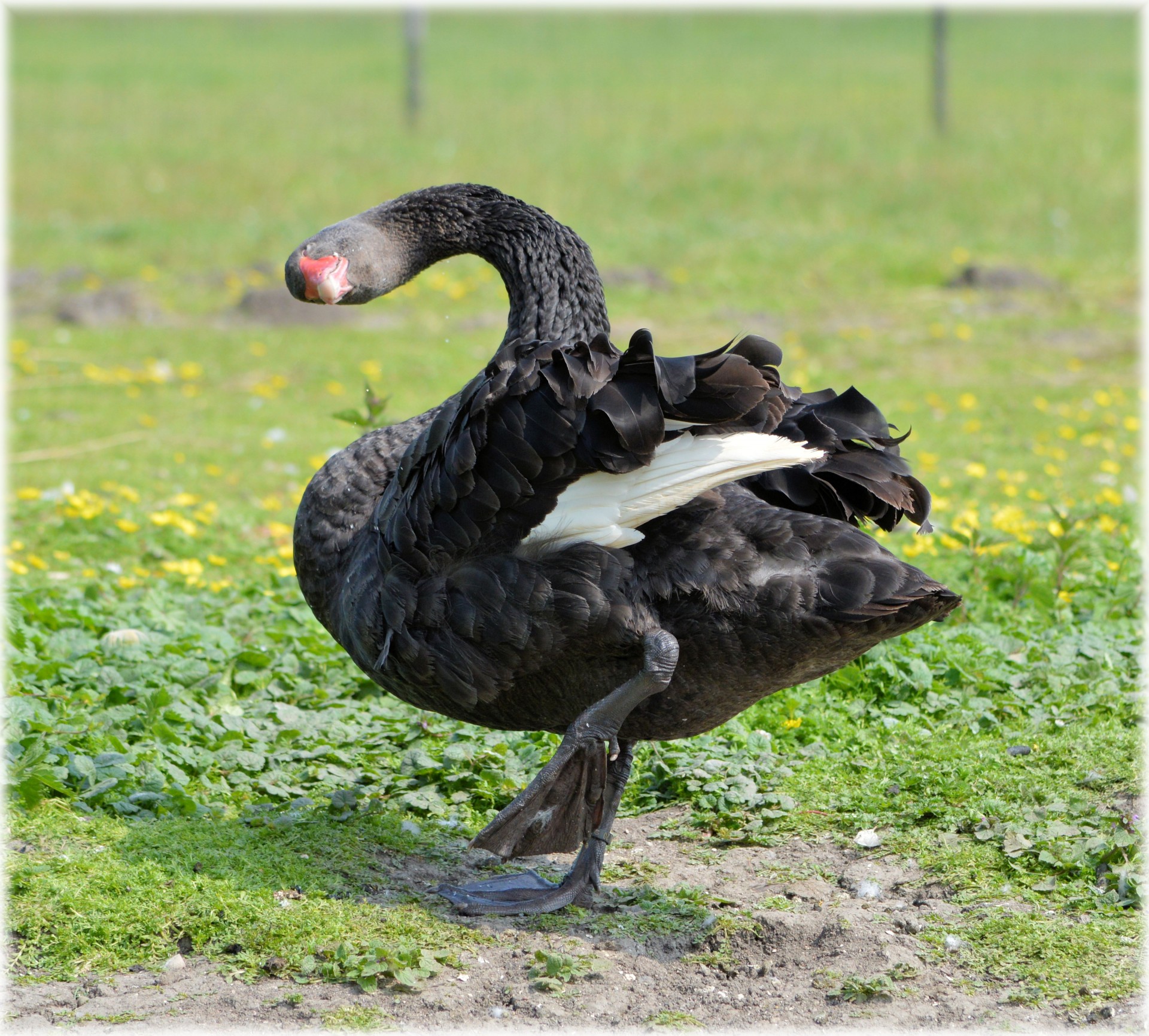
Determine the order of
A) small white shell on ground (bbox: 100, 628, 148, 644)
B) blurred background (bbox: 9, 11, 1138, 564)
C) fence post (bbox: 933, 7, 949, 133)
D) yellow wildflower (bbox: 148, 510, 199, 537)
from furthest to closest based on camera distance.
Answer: fence post (bbox: 933, 7, 949, 133), blurred background (bbox: 9, 11, 1138, 564), yellow wildflower (bbox: 148, 510, 199, 537), small white shell on ground (bbox: 100, 628, 148, 644)

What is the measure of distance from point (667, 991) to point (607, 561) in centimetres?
98

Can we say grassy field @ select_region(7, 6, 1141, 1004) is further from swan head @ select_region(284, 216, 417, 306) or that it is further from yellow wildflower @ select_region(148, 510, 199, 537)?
swan head @ select_region(284, 216, 417, 306)

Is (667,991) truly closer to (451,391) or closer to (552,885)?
(552,885)

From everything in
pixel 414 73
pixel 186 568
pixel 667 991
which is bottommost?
pixel 667 991

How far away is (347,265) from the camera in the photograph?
12.5 feet

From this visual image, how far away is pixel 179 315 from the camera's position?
11.0 m

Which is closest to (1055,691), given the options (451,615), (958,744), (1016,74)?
(958,744)

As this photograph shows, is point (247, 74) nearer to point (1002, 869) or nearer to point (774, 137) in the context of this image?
point (774, 137)

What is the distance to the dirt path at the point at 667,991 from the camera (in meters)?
2.93

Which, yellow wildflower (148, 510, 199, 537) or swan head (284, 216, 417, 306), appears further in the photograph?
yellow wildflower (148, 510, 199, 537)

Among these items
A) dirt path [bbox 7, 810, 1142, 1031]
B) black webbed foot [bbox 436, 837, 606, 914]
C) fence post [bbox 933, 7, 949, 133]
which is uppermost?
fence post [bbox 933, 7, 949, 133]

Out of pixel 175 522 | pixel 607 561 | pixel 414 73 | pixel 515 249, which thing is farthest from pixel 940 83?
pixel 607 561

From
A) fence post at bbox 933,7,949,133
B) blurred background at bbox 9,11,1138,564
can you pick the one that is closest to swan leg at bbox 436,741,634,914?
blurred background at bbox 9,11,1138,564

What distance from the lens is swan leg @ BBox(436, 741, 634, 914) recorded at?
3.48m
